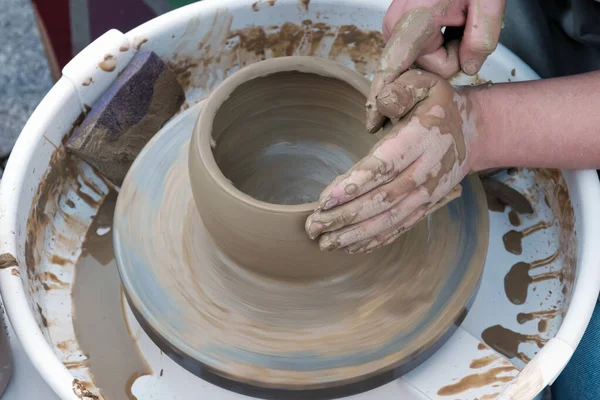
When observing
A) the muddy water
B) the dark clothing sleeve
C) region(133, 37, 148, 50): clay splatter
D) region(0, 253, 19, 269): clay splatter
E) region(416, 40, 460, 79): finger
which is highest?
the dark clothing sleeve

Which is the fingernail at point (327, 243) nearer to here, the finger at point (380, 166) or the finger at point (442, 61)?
the finger at point (380, 166)

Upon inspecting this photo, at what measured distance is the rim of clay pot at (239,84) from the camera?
112 cm

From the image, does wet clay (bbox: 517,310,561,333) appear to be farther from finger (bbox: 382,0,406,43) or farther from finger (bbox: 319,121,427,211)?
finger (bbox: 382,0,406,43)

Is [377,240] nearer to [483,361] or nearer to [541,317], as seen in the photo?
[483,361]

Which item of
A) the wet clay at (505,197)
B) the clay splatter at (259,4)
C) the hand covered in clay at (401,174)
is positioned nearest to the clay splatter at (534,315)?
the wet clay at (505,197)

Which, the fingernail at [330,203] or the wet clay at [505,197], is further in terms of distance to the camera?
the wet clay at [505,197]

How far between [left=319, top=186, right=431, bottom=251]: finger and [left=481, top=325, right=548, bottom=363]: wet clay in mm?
443

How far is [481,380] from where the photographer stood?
1.28 metres

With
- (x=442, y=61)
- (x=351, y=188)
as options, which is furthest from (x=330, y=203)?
(x=442, y=61)

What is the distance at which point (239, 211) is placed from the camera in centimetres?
110

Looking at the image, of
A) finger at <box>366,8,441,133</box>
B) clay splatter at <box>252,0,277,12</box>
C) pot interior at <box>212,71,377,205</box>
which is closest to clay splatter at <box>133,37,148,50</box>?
clay splatter at <box>252,0,277,12</box>

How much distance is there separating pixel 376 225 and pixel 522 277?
0.57m

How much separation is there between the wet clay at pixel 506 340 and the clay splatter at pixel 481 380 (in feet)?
0.41

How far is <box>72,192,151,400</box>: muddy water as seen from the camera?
4.37 feet
